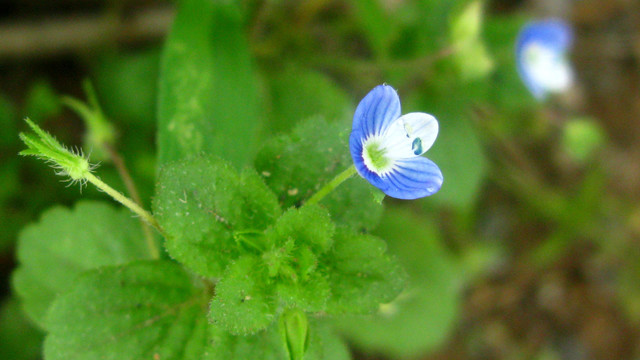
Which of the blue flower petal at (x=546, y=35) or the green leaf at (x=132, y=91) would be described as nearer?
the green leaf at (x=132, y=91)

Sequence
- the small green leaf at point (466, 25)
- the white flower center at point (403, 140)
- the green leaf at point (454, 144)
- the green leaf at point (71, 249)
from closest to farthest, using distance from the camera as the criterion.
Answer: the white flower center at point (403, 140) → the green leaf at point (71, 249) → the small green leaf at point (466, 25) → the green leaf at point (454, 144)

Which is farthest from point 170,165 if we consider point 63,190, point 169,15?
point 169,15

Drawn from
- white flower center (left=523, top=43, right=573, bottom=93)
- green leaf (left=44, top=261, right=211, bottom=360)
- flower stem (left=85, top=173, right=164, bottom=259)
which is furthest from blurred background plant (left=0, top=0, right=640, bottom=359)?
green leaf (left=44, top=261, right=211, bottom=360)

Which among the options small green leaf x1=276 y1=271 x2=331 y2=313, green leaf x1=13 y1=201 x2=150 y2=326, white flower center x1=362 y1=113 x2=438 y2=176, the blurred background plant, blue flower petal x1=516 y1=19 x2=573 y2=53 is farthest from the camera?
blue flower petal x1=516 y1=19 x2=573 y2=53

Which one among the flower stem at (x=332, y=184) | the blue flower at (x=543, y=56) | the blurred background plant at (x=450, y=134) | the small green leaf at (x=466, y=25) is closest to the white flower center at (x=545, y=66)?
the blue flower at (x=543, y=56)

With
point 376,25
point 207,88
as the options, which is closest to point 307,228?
point 207,88

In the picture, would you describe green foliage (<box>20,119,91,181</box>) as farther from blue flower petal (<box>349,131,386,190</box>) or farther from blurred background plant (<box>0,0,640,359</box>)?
blurred background plant (<box>0,0,640,359</box>)

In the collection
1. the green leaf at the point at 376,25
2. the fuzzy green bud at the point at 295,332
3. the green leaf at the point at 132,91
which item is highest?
the green leaf at the point at 376,25

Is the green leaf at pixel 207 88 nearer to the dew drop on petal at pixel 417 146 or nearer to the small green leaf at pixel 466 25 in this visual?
the dew drop on petal at pixel 417 146
